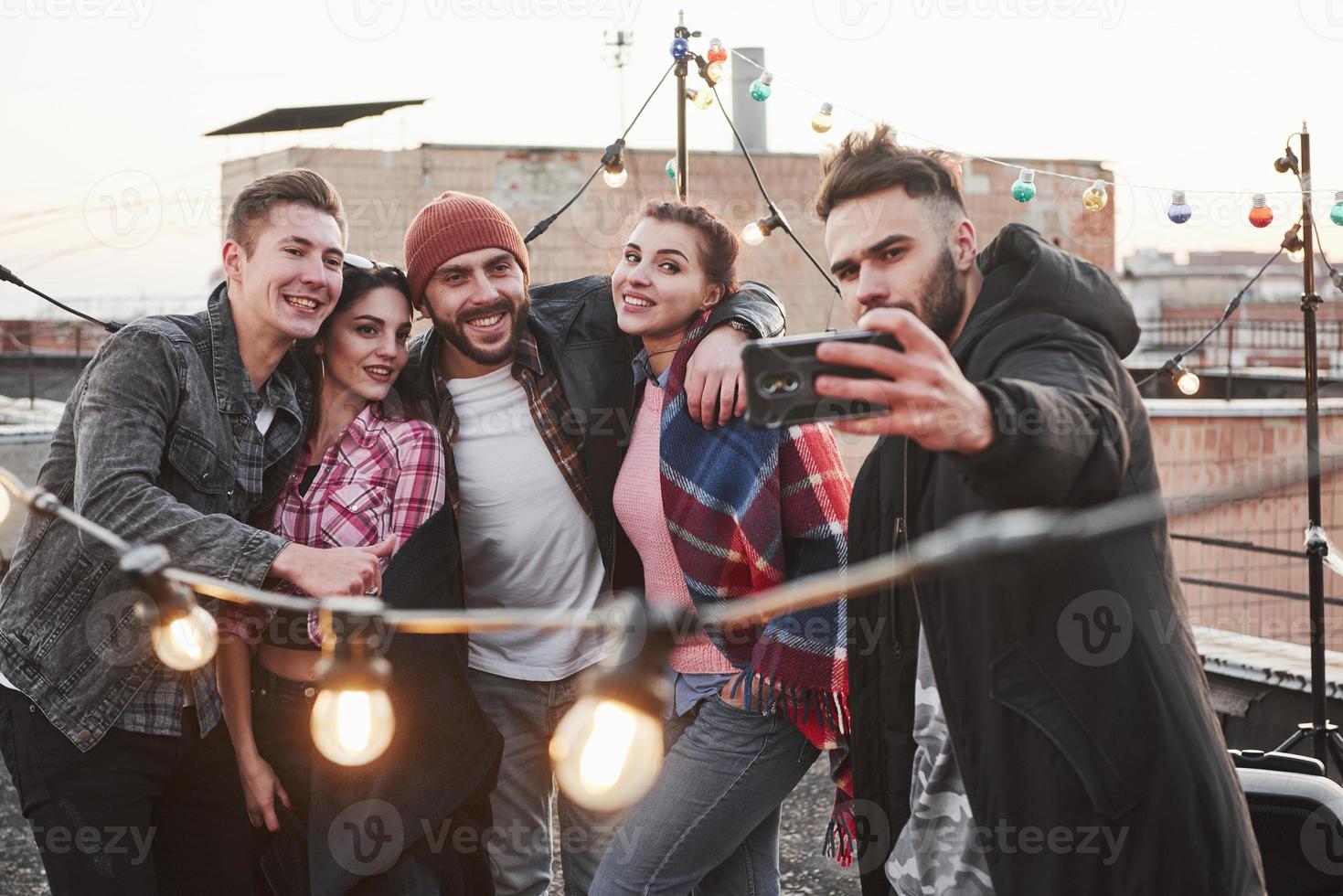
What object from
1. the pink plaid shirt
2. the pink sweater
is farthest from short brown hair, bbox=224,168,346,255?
the pink sweater

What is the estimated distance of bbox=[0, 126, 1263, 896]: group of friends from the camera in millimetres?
1514

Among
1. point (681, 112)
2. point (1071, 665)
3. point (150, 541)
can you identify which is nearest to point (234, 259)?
point (150, 541)

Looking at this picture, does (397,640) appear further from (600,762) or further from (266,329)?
(600,762)

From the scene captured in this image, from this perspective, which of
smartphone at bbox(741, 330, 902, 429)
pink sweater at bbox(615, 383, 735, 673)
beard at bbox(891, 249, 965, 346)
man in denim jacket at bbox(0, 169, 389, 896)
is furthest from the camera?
pink sweater at bbox(615, 383, 735, 673)

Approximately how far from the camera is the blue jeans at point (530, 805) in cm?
239

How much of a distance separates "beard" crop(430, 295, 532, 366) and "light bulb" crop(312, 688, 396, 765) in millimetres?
1086

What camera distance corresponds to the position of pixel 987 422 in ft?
3.97

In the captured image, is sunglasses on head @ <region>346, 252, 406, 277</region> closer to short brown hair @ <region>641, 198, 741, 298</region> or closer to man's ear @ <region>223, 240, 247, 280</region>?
man's ear @ <region>223, 240, 247, 280</region>

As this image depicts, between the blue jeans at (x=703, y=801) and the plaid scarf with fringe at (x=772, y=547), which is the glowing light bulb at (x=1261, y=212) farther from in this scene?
the blue jeans at (x=703, y=801)

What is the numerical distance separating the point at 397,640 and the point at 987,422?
1.44 m

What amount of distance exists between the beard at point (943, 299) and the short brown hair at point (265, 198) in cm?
123

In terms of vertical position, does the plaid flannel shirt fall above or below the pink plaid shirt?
above

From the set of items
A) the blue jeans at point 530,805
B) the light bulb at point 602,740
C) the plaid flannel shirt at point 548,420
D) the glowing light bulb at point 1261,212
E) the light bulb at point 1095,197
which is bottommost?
the blue jeans at point 530,805

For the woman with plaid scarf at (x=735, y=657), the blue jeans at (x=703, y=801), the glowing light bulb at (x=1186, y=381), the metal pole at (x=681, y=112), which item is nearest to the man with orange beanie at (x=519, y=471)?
the woman with plaid scarf at (x=735, y=657)
